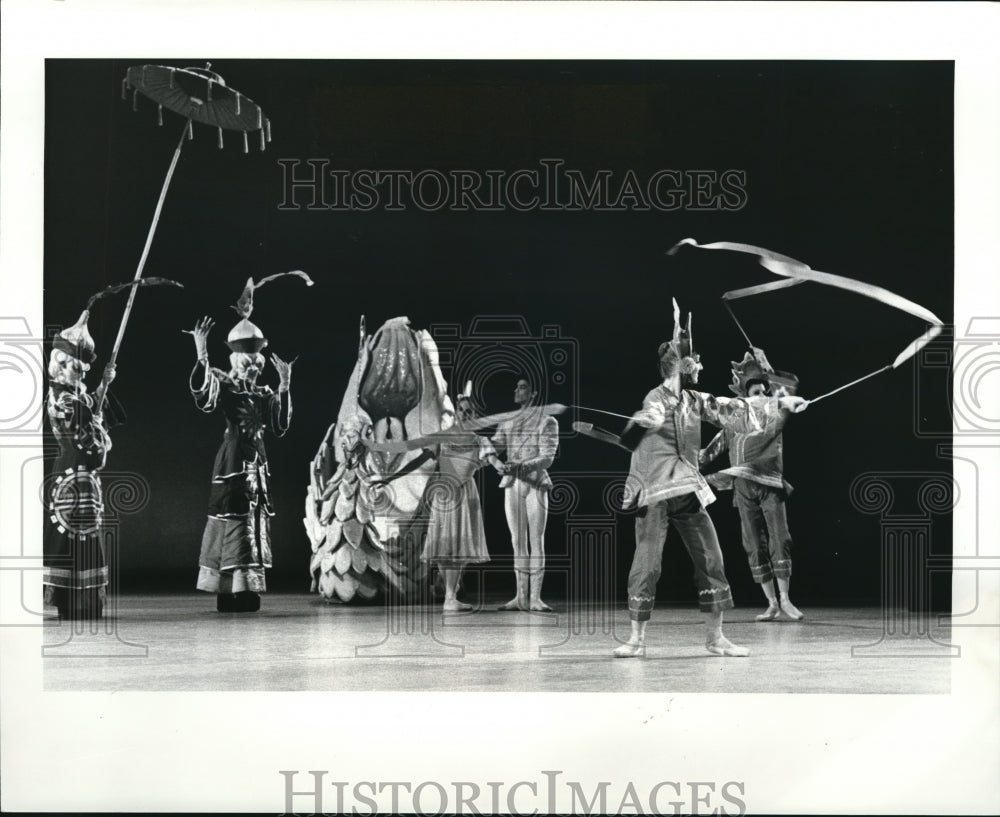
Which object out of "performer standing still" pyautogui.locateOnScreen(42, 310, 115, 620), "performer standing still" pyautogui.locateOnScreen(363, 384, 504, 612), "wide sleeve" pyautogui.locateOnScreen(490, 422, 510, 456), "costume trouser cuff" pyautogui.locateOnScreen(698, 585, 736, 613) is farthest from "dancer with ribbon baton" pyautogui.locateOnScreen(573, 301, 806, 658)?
"performer standing still" pyautogui.locateOnScreen(42, 310, 115, 620)

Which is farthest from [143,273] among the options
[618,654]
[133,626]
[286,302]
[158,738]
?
[618,654]

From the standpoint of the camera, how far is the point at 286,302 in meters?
5.58

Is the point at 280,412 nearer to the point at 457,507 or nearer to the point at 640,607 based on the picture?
the point at 457,507

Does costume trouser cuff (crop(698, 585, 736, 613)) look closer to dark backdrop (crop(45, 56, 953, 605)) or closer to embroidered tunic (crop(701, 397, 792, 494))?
dark backdrop (crop(45, 56, 953, 605))

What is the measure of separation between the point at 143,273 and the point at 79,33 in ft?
3.17

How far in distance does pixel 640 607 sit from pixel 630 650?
172mm

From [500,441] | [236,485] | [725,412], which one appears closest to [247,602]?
[236,485]

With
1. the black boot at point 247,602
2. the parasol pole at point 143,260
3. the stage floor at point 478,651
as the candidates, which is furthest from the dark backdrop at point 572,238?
the black boot at point 247,602

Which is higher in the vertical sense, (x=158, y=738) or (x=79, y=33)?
(x=79, y=33)

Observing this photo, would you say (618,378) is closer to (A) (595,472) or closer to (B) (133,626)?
(A) (595,472)

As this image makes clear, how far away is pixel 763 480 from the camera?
18.4 ft

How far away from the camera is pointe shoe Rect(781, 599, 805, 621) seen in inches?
219

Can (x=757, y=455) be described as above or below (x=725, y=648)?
above

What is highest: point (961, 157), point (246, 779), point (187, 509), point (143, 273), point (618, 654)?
point (961, 157)
